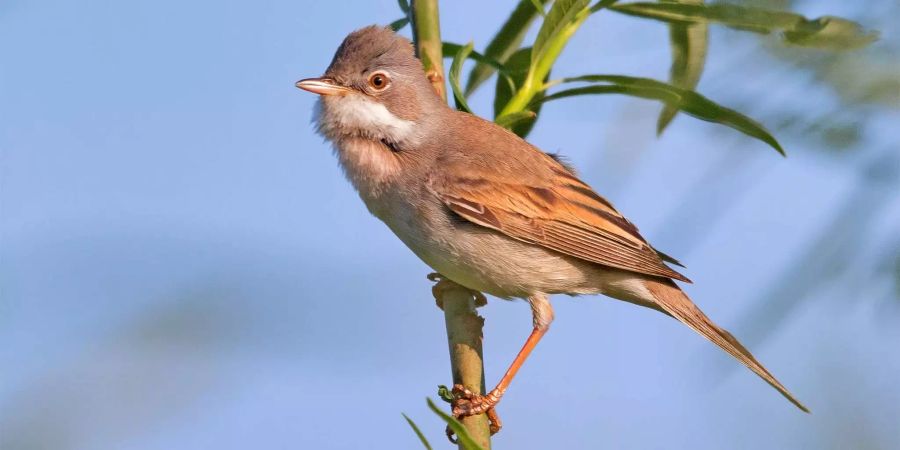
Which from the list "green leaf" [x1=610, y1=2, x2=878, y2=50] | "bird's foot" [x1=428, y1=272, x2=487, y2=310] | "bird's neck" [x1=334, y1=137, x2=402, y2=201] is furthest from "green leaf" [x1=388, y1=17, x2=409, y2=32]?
"green leaf" [x1=610, y1=2, x2=878, y2=50]

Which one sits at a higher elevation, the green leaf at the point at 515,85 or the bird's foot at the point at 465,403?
the green leaf at the point at 515,85

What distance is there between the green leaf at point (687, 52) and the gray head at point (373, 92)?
1.19m

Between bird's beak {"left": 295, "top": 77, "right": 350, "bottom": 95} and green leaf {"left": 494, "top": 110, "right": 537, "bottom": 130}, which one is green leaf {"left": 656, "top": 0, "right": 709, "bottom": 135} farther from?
bird's beak {"left": 295, "top": 77, "right": 350, "bottom": 95}

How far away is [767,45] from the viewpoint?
54.8 inches

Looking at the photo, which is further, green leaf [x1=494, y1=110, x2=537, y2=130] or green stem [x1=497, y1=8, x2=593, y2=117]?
green stem [x1=497, y1=8, x2=593, y2=117]

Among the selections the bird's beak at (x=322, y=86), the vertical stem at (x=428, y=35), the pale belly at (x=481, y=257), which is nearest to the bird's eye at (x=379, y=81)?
the bird's beak at (x=322, y=86)

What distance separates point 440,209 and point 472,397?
125cm

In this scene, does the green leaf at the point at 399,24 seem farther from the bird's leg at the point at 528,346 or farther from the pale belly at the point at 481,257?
the bird's leg at the point at 528,346

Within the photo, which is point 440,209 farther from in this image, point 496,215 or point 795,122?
point 795,122

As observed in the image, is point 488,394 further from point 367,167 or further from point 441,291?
point 367,167

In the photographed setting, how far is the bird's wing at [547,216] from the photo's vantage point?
392 centimetres

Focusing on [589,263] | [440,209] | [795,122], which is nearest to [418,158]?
[440,209]

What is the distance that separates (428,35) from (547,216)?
3.67 ft

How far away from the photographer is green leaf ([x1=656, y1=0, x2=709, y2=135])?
264cm
